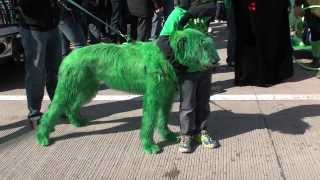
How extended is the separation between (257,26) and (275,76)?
76cm

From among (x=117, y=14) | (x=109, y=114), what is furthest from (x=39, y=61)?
(x=117, y=14)

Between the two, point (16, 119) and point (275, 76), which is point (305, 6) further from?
point (16, 119)

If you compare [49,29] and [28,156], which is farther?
[49,29]

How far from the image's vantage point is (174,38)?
4477 millimetres

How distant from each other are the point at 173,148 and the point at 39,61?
1.67 meters

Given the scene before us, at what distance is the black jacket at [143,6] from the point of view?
26.8 ft

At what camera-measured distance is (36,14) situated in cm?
543

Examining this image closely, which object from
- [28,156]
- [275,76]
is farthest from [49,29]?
[275,76]

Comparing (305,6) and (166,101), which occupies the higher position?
(305,6)

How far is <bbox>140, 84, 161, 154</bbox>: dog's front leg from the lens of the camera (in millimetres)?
4676

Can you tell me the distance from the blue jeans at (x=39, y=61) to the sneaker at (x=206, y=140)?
5.83 ft

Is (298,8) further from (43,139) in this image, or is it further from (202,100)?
(43,139)

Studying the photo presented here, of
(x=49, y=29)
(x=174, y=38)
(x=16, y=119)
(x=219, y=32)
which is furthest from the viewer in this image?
(x=219, y=32)

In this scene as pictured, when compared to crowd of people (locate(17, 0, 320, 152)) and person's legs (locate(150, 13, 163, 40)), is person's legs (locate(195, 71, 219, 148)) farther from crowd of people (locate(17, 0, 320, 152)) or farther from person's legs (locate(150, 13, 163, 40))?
person's legs (locate(150, 13, 163, 40))
